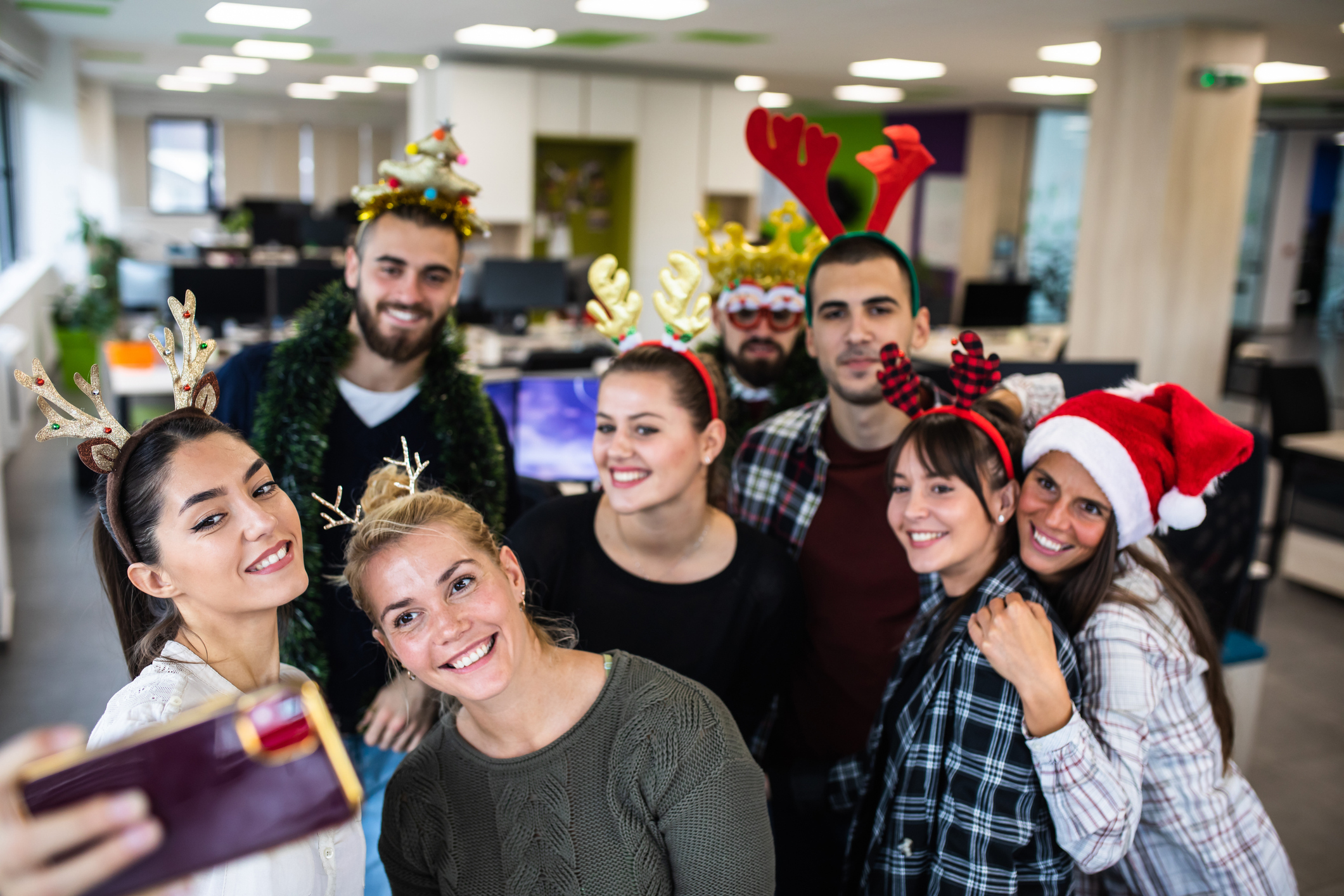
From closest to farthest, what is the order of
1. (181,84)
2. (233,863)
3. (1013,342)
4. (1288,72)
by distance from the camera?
(233,863), (1013,342), (1288,72), (181,84)

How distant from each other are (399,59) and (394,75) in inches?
61.1

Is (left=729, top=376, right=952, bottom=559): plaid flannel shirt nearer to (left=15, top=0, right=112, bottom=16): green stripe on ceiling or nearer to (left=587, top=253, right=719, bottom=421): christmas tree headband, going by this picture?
(left=587, top=253, right=719, bottom=421): christmas tree headband

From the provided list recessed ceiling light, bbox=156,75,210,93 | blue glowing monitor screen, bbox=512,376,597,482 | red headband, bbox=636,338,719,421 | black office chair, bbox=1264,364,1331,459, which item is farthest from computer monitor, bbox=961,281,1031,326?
recessed ceiling light, bbox=156,75,210,93

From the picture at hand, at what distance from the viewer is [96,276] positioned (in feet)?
33.6

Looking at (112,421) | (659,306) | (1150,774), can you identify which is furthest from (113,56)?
(1150,774)

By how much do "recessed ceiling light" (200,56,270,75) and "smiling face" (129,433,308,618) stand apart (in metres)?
10.1

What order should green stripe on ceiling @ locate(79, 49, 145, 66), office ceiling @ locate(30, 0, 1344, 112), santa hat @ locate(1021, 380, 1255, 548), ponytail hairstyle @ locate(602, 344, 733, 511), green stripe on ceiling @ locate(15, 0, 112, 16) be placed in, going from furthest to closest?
1. green stripe on ceiling @ locate(79, 49, 145, 66)
2. green stripe on ceiling @ locate(15, 0, 112, 16)
3. office ceiling @ locate(30, 0, 1344, 112)
4. ponytail hairstyle @ locate(602, 344, 733, 511)
5. santa hat @ locate(1021, 380, 1255, 548)

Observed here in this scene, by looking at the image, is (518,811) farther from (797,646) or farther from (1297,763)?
(1297,763)

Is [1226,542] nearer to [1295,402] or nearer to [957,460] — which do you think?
[957,460]

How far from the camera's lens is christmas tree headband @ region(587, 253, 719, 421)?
6.88 feet

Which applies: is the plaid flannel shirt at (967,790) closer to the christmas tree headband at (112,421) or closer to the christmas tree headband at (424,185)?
Result: the christmas tree headband at (112,421)

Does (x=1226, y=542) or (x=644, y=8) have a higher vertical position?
(x=644, y=8)

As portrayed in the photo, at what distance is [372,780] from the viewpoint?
204cm

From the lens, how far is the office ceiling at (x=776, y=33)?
5680mm
